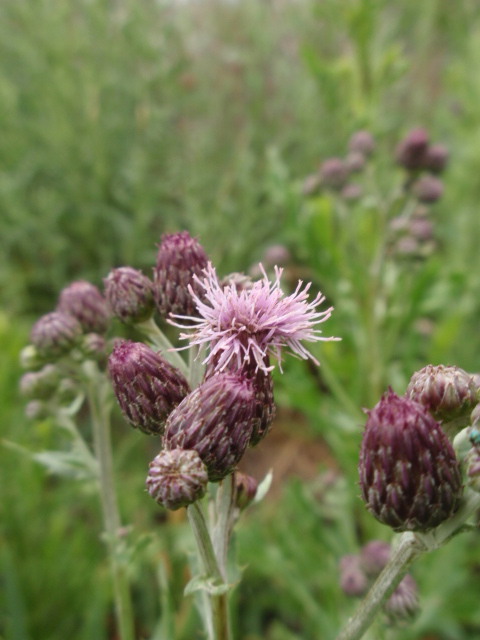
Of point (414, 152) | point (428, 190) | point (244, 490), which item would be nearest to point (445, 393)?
point (244, 490)

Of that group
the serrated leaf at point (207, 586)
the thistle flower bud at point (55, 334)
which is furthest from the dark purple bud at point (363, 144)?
the serrated leaf at point (207, 586)

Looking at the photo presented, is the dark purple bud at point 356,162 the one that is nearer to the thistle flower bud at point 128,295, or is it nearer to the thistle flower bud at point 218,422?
the thistle flower bud at point 128,295

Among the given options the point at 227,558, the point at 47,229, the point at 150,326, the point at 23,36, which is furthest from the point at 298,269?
the point at 227,558

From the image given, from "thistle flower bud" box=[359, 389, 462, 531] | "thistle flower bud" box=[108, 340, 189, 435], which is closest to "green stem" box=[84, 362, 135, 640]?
"thistle flower bud" box=[108, 340, 189, 435]

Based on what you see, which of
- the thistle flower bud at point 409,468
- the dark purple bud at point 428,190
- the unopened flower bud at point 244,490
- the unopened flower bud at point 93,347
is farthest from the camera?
the dark purple bud at point 428,190

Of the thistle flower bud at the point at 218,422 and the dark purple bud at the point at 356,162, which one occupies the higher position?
the dark purple bud at the point at 356,162

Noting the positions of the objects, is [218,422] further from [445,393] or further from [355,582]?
[355,582]

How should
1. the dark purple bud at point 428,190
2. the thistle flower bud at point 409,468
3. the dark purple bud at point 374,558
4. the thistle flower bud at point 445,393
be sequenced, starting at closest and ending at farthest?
the thistle flower bud at point 409,468 → the thistle flower bud at point 445,393 → the dark purple bud at point 374,558 → the dark purple bud at point 428,190

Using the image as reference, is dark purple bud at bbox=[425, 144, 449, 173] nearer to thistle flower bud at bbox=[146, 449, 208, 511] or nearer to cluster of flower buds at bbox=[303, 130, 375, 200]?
cluster of flower buds at bbox=[303, 130, 375, 200]
